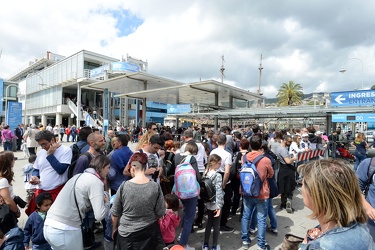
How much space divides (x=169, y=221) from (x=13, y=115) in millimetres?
17243

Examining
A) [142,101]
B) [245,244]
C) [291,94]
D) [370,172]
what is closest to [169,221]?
[245,244]

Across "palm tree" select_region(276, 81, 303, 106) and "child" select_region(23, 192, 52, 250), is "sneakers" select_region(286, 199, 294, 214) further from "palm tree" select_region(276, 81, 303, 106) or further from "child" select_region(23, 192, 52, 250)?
"palm tree" select_region(276, 81, 303, 106)

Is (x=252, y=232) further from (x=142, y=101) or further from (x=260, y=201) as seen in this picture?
(x=142, y=101)

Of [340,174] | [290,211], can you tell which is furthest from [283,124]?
[340,174]

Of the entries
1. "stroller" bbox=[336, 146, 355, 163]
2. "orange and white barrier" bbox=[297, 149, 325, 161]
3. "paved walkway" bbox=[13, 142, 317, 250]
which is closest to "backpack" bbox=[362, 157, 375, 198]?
"paved walkway" bbox=[13, 142, 317, 250]

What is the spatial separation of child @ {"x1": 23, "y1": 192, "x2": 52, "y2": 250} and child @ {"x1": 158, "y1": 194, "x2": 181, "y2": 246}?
139cm

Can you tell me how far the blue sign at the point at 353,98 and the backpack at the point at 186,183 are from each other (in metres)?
10.0

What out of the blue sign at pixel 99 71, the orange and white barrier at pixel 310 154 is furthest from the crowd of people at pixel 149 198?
the blue sign at pixel 99 71

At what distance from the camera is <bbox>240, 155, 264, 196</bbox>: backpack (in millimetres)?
3479

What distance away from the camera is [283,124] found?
18562 mm

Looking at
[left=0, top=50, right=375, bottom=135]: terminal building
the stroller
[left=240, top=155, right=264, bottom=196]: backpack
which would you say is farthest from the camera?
the stroller

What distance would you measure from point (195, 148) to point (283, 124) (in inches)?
670

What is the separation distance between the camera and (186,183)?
3205 millimetres

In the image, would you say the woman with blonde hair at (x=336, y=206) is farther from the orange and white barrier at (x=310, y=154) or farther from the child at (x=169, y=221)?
the orange and white barrier at (x=310, y=154)
